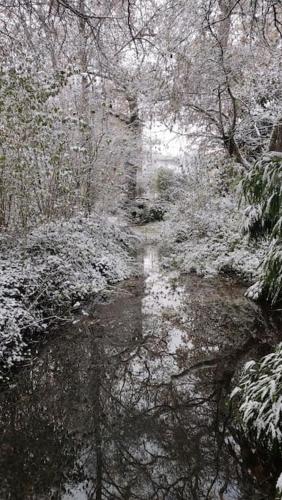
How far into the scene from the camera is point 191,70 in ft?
24.0

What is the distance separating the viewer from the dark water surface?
8.68ft

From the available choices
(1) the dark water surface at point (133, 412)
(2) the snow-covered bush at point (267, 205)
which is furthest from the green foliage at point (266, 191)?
(1) the dark water surface at point (133, 412)

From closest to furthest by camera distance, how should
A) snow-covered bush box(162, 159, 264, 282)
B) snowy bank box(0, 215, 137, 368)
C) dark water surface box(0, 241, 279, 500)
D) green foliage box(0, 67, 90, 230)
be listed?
dark water surface box(0, 241, 279, 500) → snowy bank box(0, 215, 137, 368) → green foliage box(0, 67, 90, 230) → snow-covered bush box(162, 159, 264, 282)

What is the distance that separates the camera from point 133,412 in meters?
3.49

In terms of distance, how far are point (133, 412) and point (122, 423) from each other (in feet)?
0.64

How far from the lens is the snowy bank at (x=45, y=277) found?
175 inches

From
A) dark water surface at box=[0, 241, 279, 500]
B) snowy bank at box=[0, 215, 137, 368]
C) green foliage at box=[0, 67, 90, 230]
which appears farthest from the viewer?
green foliage at box=[0, 67, 90, 230]

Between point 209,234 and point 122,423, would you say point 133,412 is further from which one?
point 209,234

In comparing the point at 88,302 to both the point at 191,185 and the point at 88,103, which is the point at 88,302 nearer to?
the point at 88,103

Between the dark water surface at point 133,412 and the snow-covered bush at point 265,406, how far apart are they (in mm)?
246

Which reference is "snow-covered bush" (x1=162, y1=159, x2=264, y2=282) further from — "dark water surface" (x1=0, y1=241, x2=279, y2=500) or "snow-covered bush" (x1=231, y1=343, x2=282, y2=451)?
"snow-covered bush" (x1=231, y1=343, x2=282, y2=451)

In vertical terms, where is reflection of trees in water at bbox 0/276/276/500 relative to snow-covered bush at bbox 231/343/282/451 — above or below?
below

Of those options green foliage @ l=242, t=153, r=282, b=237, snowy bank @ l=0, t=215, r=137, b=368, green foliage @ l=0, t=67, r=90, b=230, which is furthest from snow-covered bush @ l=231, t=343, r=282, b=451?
green foliage @ l=0, t=67, r=90, b=230

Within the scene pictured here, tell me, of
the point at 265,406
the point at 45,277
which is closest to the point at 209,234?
the point at 45,277
